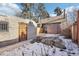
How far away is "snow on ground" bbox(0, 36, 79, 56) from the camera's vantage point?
227 centimetres

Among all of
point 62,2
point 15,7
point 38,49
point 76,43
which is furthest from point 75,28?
point 15,7

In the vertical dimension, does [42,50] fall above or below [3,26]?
below

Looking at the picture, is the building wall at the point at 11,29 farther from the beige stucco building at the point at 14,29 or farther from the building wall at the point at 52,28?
the building wall at the point at 52,28

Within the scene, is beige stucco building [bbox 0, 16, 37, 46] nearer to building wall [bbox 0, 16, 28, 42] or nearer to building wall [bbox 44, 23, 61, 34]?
building wall [bbox 0, 16, 28, 42]

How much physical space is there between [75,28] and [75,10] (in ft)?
0.82

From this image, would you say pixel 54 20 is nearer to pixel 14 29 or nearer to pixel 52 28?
pixel 52 28

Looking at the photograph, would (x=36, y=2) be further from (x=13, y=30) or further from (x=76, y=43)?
(x=76, y=43)

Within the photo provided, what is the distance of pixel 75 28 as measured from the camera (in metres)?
2.26

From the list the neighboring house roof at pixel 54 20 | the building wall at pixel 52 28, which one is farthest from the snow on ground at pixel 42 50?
the neighboring house roof at pixel 54 20

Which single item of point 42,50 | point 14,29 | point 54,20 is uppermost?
point 54,20

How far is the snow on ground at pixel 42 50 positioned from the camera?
2273 mm

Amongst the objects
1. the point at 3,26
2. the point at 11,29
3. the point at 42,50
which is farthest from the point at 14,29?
the point at 42,50

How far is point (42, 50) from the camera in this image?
7.54ft

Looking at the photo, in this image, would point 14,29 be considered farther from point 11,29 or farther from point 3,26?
point 3,26
